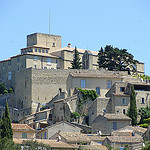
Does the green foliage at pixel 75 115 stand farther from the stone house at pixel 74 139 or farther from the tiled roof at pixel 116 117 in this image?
the stone house at pixel 74 139

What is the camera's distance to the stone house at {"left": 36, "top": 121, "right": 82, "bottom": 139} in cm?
7450

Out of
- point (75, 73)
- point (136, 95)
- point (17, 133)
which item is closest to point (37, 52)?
point (75, 73)

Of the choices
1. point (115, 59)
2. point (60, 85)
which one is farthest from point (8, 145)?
point (115, 59)

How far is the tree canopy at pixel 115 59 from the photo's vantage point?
98938mm

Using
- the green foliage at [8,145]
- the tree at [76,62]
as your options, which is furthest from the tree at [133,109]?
the green foliage at [8,145]

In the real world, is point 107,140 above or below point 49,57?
below

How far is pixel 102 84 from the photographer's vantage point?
88750 mm

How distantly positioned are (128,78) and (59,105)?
41.1 feet

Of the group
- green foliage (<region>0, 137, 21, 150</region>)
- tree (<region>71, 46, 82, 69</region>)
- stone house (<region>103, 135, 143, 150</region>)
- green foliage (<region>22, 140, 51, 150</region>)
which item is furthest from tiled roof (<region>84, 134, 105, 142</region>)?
tree (<region>71, 46, 82, 69</region>)

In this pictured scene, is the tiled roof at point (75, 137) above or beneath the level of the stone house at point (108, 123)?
beneath

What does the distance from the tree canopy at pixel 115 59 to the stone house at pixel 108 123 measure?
67.6ft

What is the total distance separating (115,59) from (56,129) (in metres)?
27.3

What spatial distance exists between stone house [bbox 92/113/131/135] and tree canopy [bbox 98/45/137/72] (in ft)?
67.6

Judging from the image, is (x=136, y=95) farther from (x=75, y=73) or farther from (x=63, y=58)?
(x=63, y=58)
